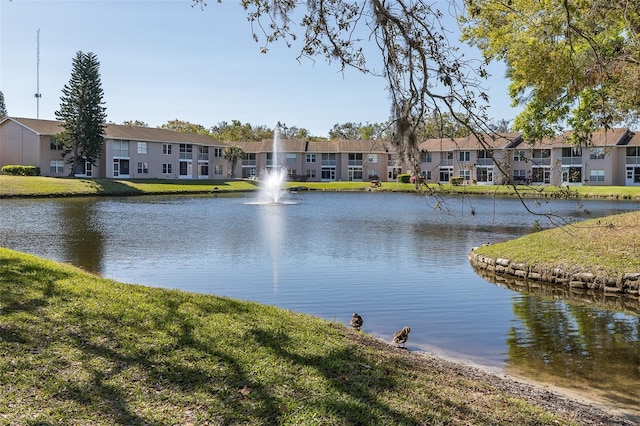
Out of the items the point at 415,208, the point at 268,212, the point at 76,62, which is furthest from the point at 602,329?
the point at 76,62

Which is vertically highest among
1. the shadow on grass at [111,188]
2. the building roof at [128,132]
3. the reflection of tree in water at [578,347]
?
the building roof at [128,132]

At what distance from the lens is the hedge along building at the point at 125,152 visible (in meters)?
66.1

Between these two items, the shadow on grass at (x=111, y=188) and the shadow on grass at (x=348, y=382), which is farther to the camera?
the shadow on grass at (x=111, y=188)

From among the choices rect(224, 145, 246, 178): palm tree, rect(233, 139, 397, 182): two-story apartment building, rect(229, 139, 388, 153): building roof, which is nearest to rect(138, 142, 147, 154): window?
rect(224, 145, 246, 178): palm tree

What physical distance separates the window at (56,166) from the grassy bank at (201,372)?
62.7 m

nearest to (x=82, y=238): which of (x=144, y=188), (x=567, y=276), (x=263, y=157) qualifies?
(x=567, y=276)

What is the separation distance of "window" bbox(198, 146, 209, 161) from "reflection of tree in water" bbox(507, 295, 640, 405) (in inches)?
2959

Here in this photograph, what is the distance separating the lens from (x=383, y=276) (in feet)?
56.9

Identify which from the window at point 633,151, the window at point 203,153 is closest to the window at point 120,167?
the window at point 203,153

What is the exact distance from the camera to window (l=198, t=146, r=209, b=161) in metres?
85.4

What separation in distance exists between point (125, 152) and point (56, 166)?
8.86m

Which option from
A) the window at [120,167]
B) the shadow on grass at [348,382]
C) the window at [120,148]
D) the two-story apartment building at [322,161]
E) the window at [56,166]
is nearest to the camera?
the shadow on grass at [348,382]

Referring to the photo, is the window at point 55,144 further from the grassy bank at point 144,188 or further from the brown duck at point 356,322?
the brown duck at point 356,322

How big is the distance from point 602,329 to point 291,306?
20.5ft
